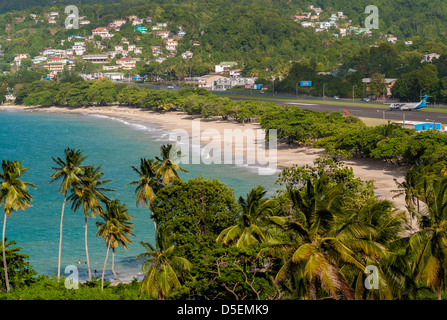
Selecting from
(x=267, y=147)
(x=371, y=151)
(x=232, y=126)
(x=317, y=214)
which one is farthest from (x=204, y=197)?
(x=232, y=126)

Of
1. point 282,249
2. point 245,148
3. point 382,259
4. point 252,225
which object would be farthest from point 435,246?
Result: point 245,148

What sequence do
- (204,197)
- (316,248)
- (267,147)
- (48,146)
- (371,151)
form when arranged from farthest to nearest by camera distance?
(48,146)
(267,147)
(371,151)
(204,197)
(316,248)

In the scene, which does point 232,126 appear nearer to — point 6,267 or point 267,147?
point 267,147

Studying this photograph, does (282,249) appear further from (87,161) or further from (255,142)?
(255,142)

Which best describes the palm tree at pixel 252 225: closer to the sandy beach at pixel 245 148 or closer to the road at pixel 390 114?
the sandy beach at pixel 245 148

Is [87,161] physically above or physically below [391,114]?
below

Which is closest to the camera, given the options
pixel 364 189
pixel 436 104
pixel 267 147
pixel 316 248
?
pixel 316 248
